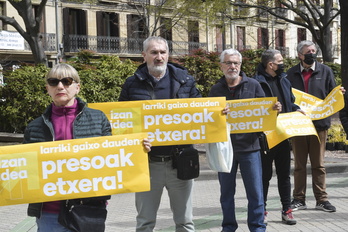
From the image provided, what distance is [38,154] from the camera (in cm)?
428

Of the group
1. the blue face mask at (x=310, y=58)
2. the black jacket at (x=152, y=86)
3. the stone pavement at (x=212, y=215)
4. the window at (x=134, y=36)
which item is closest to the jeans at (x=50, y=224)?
the black jacket at (x=152, y=86)

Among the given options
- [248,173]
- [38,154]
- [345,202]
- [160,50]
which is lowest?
[345,202]

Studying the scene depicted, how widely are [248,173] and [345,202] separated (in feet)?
9.49

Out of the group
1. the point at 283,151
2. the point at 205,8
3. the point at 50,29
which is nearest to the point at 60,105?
the point at 283,151

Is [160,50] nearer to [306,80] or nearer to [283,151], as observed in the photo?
[283,151]

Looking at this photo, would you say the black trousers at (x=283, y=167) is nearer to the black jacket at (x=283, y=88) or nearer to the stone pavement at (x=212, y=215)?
the stone pavement at (x=212, y=215)

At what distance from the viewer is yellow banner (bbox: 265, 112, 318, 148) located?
23.3ft

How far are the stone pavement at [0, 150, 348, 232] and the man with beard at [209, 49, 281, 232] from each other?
0.59 metres

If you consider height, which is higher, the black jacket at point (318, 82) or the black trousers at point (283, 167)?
the black jacket at point (318, 82)

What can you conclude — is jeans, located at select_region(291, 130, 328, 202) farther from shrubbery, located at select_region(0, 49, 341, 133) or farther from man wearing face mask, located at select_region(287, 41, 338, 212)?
shrubbery, located at select_region(0, 49, 341, 133)

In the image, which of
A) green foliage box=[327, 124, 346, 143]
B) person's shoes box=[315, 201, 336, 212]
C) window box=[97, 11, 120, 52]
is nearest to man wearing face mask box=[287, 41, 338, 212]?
person's shoes box=[315, 201, 336, 212]

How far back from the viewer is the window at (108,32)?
139 ft

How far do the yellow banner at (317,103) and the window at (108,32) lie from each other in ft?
114

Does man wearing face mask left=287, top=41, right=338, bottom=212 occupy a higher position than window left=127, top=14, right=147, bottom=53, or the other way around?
window left=127, top=14, right=147, bottom=53
